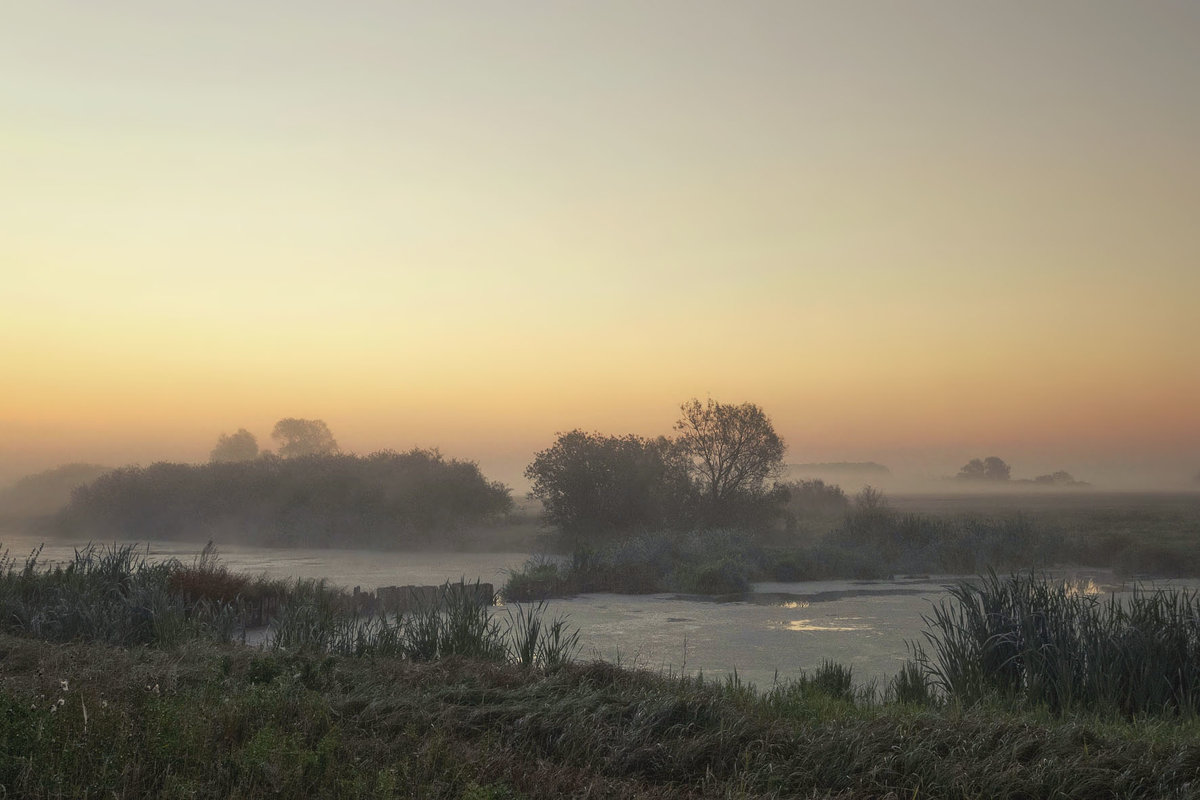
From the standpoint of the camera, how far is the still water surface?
10.0 meters

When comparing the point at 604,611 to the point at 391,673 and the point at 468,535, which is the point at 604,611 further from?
the point at 468,535

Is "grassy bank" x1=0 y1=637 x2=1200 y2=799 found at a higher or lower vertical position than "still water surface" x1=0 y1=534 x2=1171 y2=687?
higher

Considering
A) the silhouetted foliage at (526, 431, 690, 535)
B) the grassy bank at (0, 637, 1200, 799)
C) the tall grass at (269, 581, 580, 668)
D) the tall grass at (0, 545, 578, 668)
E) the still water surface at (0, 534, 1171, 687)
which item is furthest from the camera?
the silhouetted foliage at (526, 431, 690, 535)

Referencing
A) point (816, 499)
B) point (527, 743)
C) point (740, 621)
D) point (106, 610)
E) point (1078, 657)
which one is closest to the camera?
point (527, 743)

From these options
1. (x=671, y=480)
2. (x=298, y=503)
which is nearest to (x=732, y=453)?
(x=671, y=480)

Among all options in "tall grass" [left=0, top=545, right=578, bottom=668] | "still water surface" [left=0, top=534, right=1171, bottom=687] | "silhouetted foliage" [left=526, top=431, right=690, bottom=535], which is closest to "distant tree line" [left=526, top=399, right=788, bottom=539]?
"silhouetted foliage" [left=526, top=431, right=690, bottom=535]

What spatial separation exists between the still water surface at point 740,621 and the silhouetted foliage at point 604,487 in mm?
6883

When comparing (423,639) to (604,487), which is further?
(604,487)

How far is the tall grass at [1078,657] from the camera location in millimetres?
7348

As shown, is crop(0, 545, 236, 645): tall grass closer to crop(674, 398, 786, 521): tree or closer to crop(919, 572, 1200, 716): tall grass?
crop(919, 572, 1200, 716): tall grass

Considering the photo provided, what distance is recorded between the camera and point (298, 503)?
33.6m

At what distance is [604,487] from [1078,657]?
23435 mm

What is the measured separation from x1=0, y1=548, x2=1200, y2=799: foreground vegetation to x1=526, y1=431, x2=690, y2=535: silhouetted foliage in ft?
71.0

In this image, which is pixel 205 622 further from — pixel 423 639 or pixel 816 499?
pixel 816 499
